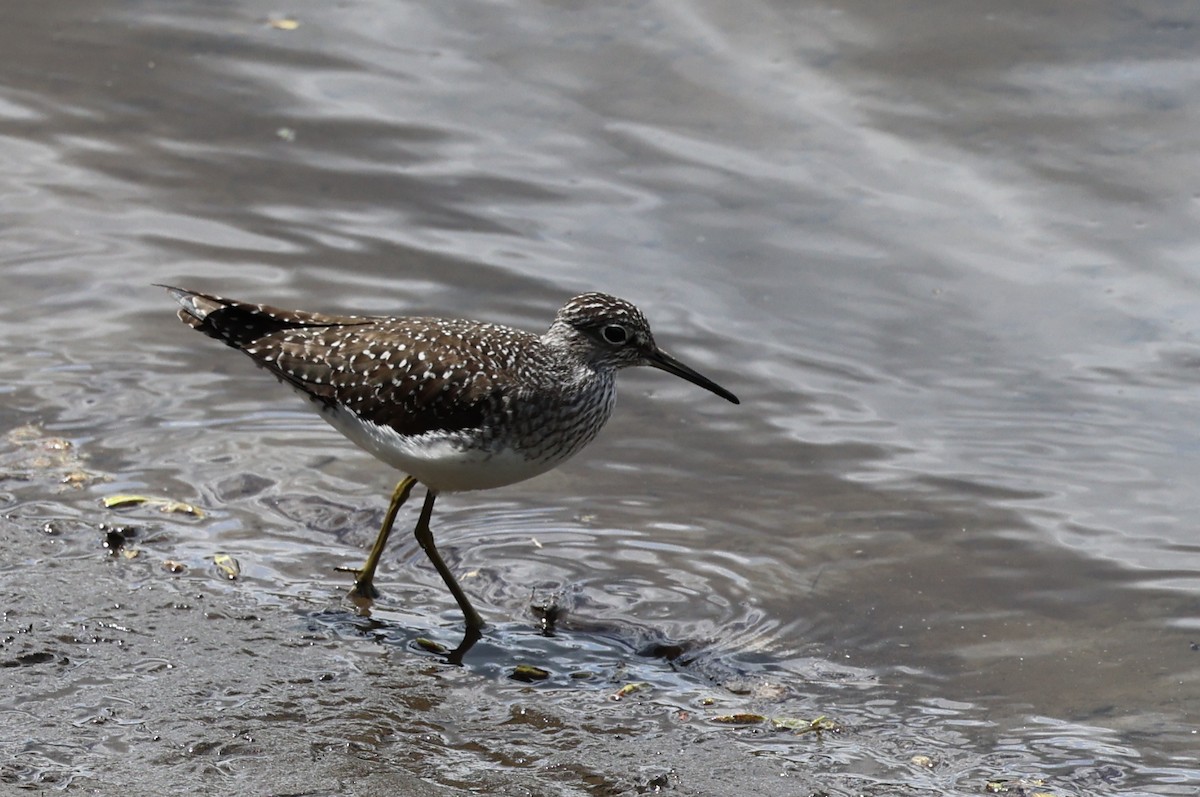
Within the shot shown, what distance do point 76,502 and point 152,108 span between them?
522 centimetres

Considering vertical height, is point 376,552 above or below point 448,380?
below

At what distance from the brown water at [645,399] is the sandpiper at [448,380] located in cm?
65

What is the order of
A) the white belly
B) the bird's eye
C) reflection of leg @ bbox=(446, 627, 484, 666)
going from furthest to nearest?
the bird's eye
the white belly
reflection of leg @ bbox=(446, 627, 484, 666)

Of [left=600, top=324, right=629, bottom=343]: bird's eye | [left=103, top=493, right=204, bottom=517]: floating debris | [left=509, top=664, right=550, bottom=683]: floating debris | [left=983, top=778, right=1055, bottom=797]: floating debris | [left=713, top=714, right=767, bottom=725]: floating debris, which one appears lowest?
[left=509, top=664, right=550, bottom=683]: floating debris

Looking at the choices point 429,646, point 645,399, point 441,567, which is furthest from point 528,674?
point 645,399

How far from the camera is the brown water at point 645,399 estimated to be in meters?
5.60

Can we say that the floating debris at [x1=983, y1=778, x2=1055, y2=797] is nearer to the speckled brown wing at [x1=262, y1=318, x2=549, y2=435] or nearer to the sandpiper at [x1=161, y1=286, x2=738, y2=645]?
the sandpiper at [x1=161, y1=286, x2=738, y2=645]

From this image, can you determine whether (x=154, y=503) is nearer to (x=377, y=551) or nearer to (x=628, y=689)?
(x=377, y=551)

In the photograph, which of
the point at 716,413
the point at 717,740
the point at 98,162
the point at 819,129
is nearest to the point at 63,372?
the point at 98,162

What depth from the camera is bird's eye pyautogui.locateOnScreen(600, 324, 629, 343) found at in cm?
687

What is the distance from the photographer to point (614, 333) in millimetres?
6875

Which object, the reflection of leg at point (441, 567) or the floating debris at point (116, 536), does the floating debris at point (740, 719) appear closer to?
the reflection of leg at point (441, 567)

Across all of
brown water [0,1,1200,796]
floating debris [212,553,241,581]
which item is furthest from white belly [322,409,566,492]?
floating debris [212,553,241,581]

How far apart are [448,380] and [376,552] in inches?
32.7
